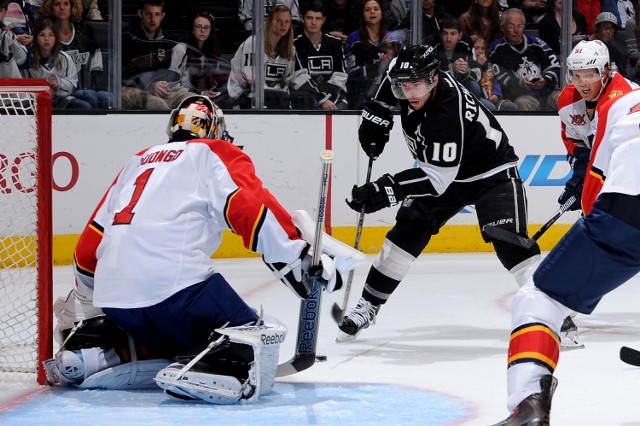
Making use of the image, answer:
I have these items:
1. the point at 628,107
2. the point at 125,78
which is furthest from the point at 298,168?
the point at 628,107

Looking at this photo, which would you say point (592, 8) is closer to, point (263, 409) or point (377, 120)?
point (377, 120)

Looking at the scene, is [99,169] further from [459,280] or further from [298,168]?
[459,280]

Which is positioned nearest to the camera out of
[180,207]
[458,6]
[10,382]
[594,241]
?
[594,241]

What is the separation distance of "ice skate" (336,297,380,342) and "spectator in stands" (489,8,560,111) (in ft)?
10.5

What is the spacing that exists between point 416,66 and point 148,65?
2791 millimetres

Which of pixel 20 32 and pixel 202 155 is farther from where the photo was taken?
pixel 20 32

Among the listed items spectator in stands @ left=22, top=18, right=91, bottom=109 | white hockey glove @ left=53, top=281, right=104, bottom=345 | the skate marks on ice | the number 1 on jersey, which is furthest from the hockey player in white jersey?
spectator in stands @ left=22, top=18, right=91, bottom=109

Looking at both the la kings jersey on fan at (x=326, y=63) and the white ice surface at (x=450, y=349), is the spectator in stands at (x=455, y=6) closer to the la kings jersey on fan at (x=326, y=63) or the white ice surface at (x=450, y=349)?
the la kings jersey on fan at (x=326, y=63)

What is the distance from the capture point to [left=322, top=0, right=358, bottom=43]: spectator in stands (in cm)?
703

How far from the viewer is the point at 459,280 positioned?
5.86 m

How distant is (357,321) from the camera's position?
428 centimetres

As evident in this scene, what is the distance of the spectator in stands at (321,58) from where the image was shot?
22.8 feet

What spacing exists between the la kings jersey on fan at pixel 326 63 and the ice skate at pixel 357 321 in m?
2.75

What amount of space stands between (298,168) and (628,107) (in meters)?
3.89
